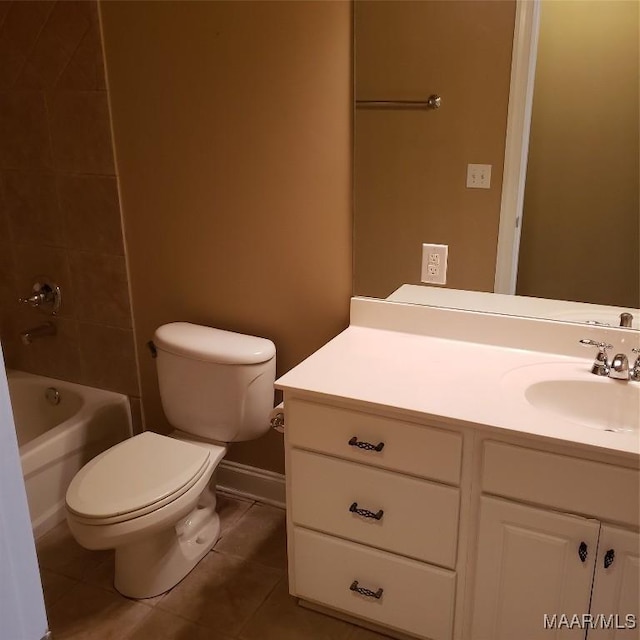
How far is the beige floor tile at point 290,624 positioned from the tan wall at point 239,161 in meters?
0.52

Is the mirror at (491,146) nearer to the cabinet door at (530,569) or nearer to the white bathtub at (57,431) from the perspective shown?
the cabinet door at (530,569)

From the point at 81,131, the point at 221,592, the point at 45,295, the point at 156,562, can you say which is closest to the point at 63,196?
the point at 81,131

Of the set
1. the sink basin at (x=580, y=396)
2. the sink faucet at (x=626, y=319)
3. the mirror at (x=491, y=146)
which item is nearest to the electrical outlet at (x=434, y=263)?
the mirror at (x=491, y=146)

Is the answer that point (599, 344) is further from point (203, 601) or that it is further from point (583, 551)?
point (203, 601)

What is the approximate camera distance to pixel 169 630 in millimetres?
1888

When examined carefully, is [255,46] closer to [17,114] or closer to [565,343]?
[17,114]

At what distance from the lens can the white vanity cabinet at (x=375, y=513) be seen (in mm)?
1561

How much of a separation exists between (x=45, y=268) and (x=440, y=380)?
1650mm

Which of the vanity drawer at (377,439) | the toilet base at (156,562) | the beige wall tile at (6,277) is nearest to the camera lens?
the vanity drawer at (377,439)

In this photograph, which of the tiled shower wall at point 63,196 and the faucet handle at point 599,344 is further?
the tiled shower wall at point 63,196

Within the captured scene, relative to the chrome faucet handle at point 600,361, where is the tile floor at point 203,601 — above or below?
below

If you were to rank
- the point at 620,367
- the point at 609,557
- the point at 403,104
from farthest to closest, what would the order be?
the point at 403,104
the point at 620,367
the point at 609,557

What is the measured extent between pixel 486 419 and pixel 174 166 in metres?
1.34

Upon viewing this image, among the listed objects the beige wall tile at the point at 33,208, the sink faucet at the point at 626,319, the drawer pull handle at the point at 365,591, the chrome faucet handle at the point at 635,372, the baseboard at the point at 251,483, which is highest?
the beige wall tile at the point at 33,208
